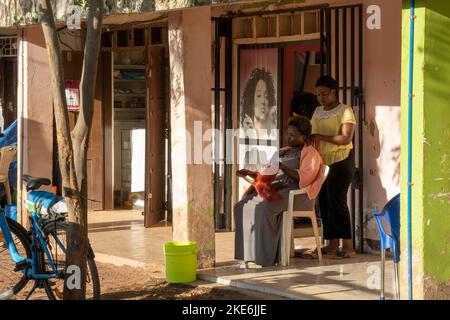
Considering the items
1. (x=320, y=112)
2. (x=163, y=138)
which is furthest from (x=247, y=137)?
(x=320, y=112)

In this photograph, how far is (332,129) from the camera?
9.41m

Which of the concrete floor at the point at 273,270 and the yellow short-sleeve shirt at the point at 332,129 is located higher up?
the yellow short-sleeve shirt at the point at 332,129

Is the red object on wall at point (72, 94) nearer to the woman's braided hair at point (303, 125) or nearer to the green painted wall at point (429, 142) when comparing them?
the woman's braided hair at point (303, 125)

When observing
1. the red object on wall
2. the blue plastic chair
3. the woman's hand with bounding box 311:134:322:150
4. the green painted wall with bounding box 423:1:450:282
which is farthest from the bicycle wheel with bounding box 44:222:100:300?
the red object on wall

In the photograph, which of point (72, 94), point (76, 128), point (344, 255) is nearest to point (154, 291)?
point (76, 128)

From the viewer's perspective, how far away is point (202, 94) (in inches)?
347

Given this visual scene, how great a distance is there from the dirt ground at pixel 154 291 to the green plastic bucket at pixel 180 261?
0.26 feet

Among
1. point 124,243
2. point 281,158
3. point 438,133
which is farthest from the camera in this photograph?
point 124,243

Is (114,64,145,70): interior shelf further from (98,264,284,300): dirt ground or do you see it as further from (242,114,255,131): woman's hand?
(98,264,284,300): dirt ground


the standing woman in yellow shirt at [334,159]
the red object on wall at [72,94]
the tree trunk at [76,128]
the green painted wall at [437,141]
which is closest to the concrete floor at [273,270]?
the standing woman in yellow shirt at [334,159]

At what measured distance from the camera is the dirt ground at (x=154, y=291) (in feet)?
26.2
